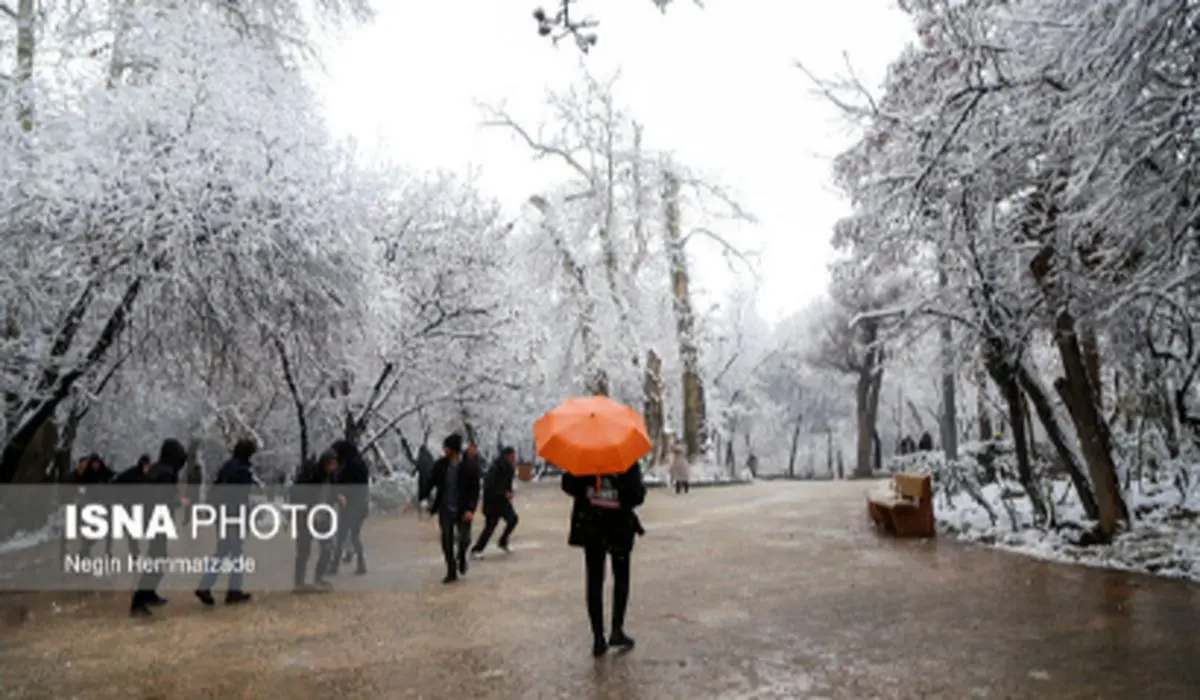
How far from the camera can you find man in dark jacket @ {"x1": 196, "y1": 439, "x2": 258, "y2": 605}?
8.22 m

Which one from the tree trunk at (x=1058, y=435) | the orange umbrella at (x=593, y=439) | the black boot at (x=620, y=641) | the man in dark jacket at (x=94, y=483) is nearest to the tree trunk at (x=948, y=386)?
the tree trunk at (x=1058, y=435)

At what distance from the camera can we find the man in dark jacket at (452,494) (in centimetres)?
952

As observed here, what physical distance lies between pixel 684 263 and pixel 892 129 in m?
23.0

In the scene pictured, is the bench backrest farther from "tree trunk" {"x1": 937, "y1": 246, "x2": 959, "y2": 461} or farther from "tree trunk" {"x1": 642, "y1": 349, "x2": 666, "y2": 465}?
"tree trunk" {"x1": 642, "y1": 349, "x2": 666, "y2": 465}

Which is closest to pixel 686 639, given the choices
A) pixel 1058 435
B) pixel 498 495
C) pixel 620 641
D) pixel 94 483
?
pixel 620 641

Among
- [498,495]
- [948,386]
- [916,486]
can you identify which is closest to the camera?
[498,495]

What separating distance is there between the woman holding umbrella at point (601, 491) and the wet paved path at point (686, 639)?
39 cm

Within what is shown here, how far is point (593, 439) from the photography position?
595 centimetres

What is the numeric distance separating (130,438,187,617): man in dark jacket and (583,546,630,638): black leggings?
491 centimetres

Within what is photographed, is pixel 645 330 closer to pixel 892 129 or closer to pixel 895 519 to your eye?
pixel 895 519

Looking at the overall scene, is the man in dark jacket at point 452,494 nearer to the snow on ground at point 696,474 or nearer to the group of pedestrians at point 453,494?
the group of pedestrians at point 453,494

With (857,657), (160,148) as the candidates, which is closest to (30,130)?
(160,148)

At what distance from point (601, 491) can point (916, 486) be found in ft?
26.0

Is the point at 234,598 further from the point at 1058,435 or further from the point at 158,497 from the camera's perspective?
the point at 1058,435
